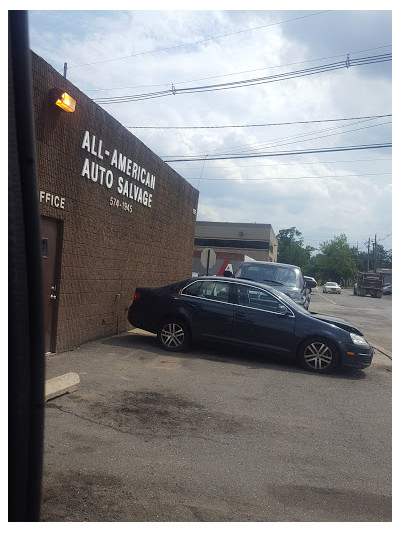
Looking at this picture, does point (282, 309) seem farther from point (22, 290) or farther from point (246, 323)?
point (22, 290)

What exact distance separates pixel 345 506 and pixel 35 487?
2.93m

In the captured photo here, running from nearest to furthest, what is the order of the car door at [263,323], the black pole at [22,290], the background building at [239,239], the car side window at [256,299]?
the black pole at [22,290], the car door at [263,323], the car side window at [256,299], the background building at [239,239]

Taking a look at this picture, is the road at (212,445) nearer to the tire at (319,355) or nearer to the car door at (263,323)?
the tire at (319,355)

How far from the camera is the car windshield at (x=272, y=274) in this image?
1335 centimetres

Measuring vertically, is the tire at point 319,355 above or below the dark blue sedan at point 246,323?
below

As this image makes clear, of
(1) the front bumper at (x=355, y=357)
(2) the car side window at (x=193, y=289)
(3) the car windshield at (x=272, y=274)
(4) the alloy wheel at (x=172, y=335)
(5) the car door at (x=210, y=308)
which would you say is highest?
(3) the car windshield at (x=272, y=274)

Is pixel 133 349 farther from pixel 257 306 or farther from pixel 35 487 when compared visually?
pixel 35 487

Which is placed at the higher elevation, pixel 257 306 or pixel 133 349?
pixel 257 306

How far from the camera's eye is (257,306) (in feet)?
29.3

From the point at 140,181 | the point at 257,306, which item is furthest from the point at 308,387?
the point at 140,181

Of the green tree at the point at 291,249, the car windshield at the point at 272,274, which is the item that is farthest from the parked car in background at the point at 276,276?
the green tree at the point at 291,249

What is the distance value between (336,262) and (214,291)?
104 m

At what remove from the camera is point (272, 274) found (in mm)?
13594

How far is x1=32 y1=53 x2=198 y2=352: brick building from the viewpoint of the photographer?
764 cm
